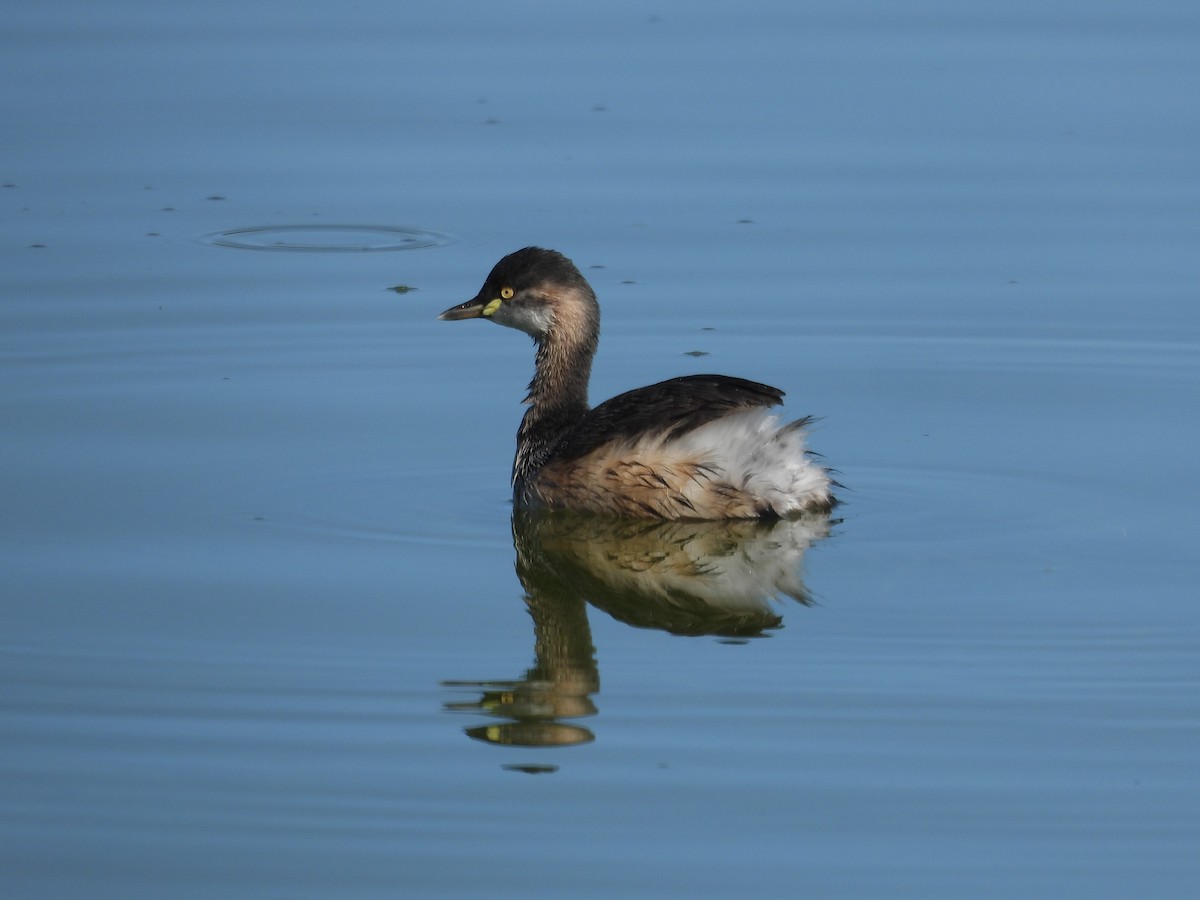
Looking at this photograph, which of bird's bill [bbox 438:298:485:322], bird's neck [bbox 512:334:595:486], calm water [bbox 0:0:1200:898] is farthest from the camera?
bird's bill [bbox 438:298:485:322]

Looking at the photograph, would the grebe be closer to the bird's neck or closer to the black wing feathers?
the black wing feathers

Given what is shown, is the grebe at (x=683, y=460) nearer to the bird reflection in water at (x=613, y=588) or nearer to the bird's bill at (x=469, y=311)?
the bird reflection in water at (x=613, y=588)

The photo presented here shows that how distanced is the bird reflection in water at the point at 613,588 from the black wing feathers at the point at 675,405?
13.3 inches

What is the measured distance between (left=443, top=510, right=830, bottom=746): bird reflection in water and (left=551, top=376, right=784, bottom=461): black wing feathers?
1.11 ft

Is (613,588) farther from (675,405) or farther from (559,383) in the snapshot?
(559,383)

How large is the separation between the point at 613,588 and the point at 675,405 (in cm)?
74

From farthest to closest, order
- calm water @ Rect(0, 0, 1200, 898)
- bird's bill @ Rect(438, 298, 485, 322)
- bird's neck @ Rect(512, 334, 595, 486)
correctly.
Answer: bird's bill @ Rect(438, 298, 485, 322)
bird's neck @ Rect(512, 334, 595, 486)
calm water @ Rect(0, 0, 1200, 898)

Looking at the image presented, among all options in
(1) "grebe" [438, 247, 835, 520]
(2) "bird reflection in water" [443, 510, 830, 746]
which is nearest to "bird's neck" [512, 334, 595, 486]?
(1) "grebe" [438, 247, 835, 520]

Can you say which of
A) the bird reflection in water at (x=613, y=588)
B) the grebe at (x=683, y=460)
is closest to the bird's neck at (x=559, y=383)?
the grebe at (x=683, y=460)

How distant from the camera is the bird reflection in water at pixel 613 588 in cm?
568

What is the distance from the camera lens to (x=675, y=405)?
7168 mm

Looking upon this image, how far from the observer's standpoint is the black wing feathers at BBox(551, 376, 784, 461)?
712cm

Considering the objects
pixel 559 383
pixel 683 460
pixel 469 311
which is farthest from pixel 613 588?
pixel 469 311

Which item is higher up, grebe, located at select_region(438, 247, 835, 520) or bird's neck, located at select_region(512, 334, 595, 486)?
bird's neck, located at select_region(512, 334, 595, 486)
